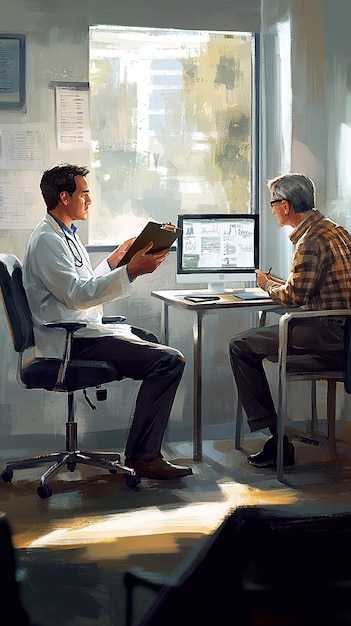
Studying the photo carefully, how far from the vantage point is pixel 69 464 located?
13.1 ft

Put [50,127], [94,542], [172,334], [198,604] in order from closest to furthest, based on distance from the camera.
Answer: [198,604], [94,542], [50,127], [172,334]

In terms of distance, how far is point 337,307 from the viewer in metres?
4.05

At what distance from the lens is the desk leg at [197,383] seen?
417 centimetres

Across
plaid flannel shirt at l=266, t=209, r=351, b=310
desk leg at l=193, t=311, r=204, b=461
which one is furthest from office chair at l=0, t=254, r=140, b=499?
plaid flannel shirt at l=266, t=209, r=351, b=310

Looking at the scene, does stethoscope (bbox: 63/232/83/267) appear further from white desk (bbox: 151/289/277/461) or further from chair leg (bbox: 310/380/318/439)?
chair leg (bbox: 310/380/318/439)

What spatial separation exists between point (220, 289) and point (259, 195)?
63 cm

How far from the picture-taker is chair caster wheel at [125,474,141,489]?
385cm

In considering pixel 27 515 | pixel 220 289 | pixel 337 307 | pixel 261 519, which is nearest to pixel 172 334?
pixel 220 289

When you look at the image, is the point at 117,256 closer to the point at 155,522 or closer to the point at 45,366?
the point at 45,366

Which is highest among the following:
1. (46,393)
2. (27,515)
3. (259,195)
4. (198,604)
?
(259,195)

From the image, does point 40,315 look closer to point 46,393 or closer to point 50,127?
point 46,393

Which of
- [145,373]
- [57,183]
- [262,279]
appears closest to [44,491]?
[145,373]

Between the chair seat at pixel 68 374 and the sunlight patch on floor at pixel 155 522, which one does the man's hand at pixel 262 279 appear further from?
the sunlight patch on floor at pixel 155 522

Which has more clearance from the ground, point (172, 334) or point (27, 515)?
point (172, 334)
